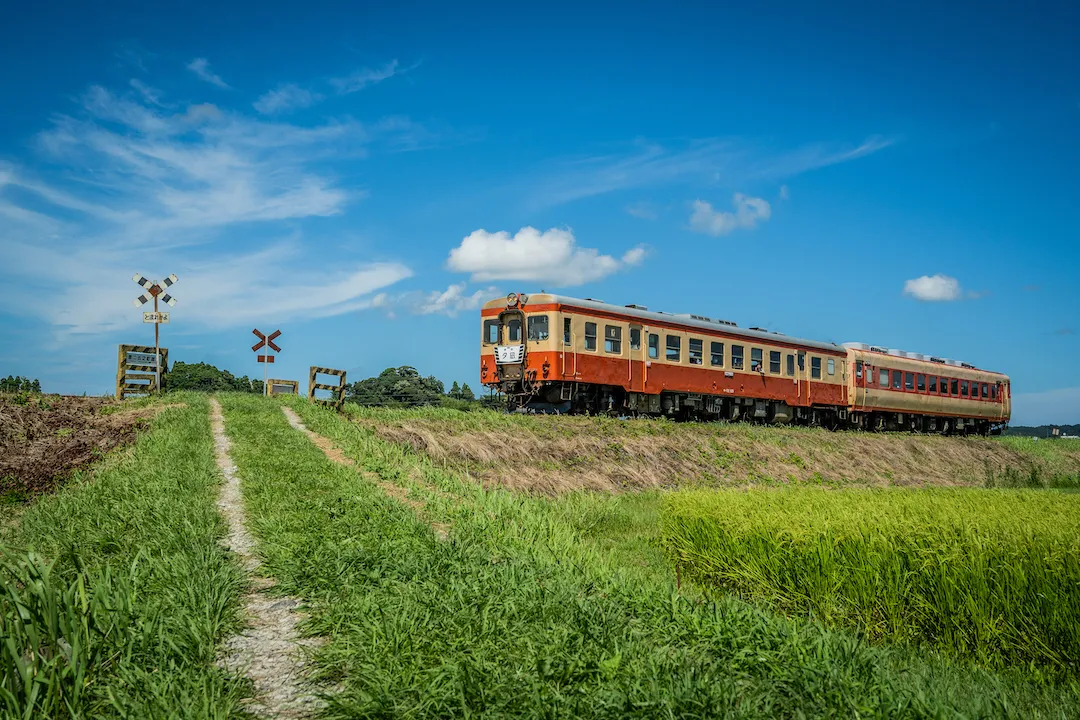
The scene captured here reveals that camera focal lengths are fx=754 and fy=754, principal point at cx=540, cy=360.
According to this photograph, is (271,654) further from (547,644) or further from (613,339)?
(613,339)

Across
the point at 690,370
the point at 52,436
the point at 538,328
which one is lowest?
the point at 52,436

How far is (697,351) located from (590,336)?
5301 mm

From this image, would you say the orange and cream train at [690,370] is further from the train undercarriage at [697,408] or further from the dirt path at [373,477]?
the dirt path at [373,477]

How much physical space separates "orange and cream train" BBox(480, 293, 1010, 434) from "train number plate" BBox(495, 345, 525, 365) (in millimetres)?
32

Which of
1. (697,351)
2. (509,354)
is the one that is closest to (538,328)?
(509,354)

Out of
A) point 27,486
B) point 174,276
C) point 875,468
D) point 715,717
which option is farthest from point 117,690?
point 875,468

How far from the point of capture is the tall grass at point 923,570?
592 cm

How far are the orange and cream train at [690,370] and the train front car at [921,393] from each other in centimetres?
7

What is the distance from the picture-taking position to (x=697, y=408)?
24.9 meters

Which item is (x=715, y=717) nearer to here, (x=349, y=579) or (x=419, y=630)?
(x=419, y=630)

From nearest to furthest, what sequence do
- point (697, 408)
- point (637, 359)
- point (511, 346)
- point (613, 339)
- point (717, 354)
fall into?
point (511, 346) < point (613, 339) < point (637, 359) < point (697, 408) < point (717, 354)

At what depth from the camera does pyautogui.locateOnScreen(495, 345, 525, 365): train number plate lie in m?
20.3

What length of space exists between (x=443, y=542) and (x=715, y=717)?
341 centimetres

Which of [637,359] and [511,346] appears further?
[637,359]
